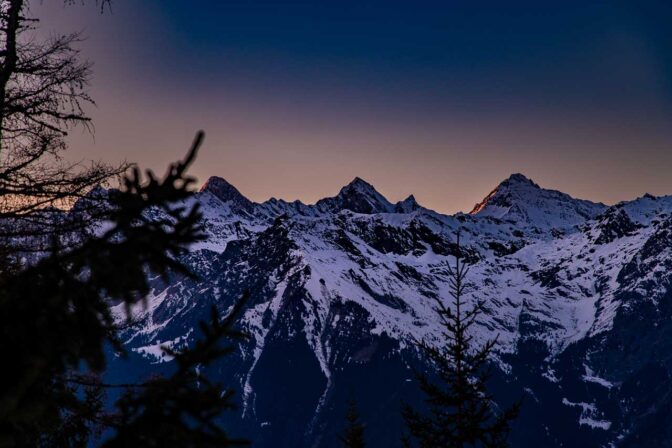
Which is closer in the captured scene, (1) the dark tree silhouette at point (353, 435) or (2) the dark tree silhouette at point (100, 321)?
(2) the dark tree silhouette at point (100, 321)

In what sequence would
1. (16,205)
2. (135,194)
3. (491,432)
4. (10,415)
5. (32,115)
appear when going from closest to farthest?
(10,415) < (135,194) < (16,205) < (32,115) < (491,432)

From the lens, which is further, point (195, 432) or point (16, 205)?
point (16, 205)

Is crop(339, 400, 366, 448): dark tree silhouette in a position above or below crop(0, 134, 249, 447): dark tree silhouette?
above

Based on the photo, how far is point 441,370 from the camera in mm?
21328

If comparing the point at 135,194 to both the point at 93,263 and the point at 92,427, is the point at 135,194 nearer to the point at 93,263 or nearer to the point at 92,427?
the point at 93,263

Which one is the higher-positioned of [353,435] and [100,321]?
[353,435]

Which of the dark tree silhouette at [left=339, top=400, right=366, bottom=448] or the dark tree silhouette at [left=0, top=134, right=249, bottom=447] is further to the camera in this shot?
the dark tree silhouette at [left=339, top=400, right=366, bottom=448]

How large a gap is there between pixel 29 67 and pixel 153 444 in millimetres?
8388

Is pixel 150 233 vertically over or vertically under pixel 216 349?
over

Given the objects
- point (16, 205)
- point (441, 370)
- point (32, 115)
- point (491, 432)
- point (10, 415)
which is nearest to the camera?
point (10, 415)

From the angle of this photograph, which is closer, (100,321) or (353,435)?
(100,321)

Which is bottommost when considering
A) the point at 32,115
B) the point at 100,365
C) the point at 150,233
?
the point at 100,365

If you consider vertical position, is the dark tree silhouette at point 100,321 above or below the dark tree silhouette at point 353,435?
below

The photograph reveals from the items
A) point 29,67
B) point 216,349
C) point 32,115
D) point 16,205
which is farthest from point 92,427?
point 216,349
